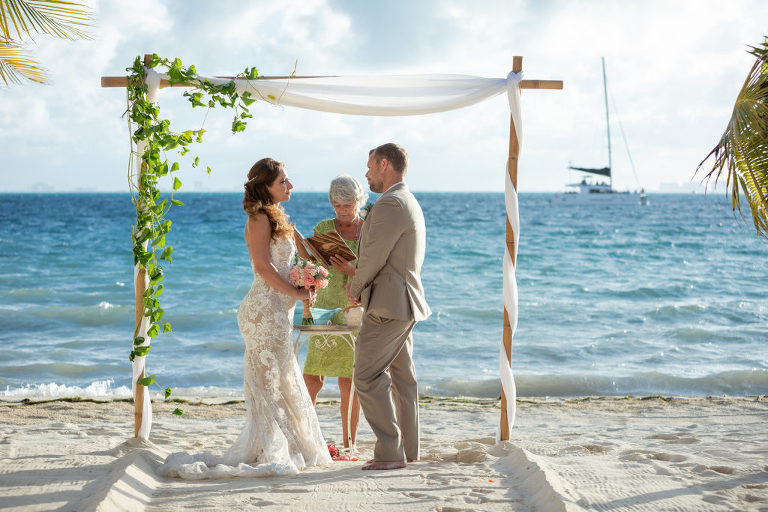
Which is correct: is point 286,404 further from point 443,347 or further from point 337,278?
point 443,347

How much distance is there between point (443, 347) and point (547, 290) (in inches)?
260

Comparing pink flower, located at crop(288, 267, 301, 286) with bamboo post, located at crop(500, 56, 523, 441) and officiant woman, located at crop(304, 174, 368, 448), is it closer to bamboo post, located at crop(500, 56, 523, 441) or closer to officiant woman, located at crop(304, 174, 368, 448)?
officiant woman, located at crop(304, 174, 368, 448)

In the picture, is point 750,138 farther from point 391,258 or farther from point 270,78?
point 270,78

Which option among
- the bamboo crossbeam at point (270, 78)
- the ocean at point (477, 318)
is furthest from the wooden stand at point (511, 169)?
the ocean at point (477, 318)

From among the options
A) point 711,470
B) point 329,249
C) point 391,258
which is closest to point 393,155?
point 391,258

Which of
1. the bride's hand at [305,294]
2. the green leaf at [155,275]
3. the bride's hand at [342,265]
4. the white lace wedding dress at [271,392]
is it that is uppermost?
the bride's hand at [342,265]

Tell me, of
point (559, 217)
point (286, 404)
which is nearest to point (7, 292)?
point (286, 404)

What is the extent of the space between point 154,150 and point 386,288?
5.82ft

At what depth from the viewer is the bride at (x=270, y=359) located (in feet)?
14.7

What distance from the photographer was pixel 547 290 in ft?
55.5

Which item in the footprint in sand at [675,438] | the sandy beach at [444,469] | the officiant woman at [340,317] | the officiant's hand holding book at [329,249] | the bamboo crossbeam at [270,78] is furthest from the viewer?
the footprint in sand at [675,438]

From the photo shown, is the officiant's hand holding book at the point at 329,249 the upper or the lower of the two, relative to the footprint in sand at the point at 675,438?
upper

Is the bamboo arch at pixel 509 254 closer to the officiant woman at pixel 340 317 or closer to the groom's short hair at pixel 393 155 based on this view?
the groom's short hair at pixel 393 155

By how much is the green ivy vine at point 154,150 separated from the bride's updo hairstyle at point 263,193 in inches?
16.5
